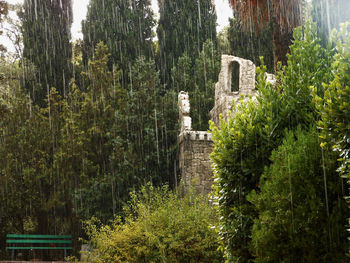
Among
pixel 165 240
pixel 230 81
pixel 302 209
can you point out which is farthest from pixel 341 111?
pixel 230 81

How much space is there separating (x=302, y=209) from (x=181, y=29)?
2108 cm

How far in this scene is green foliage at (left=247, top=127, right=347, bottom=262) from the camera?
3439 mm

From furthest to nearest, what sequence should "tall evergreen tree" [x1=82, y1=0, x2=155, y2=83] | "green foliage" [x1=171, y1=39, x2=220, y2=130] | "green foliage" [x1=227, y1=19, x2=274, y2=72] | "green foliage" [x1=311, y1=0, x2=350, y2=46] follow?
"green foliage" [x1=227, y1=19, x2=274, y2=72], "tall evergreen tree" [x1=82, y1=0, x2=155, y2=83], "green foliage" [x1=171, y1=39, x2=220, y2=130], "green foliage" [x1=311, y1=0, x2=350, y2=46]

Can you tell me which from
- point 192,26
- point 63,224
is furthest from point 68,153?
point 192,26

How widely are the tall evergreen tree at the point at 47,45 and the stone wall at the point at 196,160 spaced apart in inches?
369

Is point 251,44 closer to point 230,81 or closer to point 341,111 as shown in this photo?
point 230,81

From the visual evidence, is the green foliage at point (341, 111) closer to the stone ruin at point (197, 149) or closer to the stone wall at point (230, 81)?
the stone ruin at point (197, 149)

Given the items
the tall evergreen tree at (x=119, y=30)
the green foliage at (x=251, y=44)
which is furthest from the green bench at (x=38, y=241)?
the green foliage at (x=251, y=44)

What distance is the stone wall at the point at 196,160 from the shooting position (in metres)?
13.3

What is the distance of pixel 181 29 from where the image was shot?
76.5 feet

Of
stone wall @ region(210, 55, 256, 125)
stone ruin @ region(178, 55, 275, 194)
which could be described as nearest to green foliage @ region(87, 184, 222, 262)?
stone ruin @ region(178, 55, 275, 194)

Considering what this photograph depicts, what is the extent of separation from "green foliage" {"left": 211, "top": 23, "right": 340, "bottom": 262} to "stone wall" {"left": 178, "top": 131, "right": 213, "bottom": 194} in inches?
337

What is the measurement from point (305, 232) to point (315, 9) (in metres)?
3.80

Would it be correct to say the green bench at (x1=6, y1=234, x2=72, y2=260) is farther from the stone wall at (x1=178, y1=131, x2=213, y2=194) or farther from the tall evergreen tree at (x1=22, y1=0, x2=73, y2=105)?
the tall evergreen tree at (x1=22, y1=0, x2=73, y2=105)
